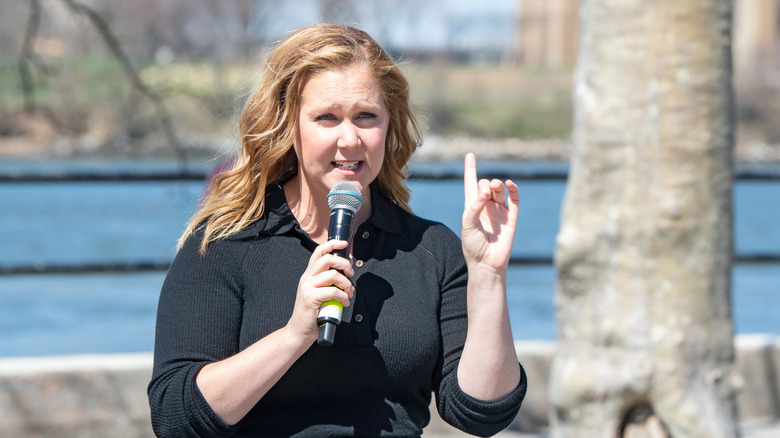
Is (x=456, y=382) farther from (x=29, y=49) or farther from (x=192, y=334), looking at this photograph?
(x=29, y=49)

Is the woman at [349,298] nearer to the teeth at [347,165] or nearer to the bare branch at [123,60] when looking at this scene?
the teeth at [347,165]

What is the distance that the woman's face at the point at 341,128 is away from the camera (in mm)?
2191

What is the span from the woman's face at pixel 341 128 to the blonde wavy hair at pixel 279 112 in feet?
0.10

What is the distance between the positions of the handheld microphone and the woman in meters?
0.05

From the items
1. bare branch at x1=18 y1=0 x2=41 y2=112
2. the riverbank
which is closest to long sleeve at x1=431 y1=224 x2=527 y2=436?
bare branch at x1=18 y1=0 x2=41 y2=112

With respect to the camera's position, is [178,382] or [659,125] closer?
[178,382]

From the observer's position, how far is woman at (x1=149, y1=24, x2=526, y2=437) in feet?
6.96

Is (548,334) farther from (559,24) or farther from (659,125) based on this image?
(559,24)

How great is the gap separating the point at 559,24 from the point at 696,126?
56951 millimetres

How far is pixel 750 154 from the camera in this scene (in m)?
42.9

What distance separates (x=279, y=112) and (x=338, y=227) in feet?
1.33

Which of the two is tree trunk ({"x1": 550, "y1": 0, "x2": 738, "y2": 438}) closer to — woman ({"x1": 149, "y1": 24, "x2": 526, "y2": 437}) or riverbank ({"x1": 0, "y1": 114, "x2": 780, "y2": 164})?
woman ({"x1": 149, "y1": 24, "x2": 526, "y2": 437})

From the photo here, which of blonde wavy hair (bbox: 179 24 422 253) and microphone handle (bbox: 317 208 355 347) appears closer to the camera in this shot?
microphone handle (bbox: 317 208 355 347)

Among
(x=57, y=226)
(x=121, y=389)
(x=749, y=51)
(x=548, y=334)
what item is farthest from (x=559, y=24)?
(x=121, y=389)
